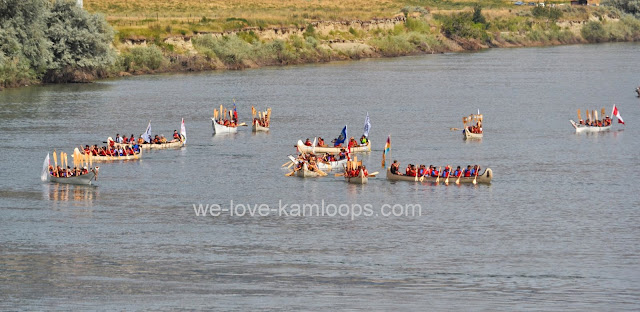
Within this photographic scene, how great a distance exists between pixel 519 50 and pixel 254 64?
5791cm

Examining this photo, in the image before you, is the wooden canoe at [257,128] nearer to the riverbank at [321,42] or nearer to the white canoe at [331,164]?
the white canoe at [331,164]

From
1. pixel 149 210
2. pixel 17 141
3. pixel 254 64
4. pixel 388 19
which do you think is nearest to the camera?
pixel 149 210

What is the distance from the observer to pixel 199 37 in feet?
482

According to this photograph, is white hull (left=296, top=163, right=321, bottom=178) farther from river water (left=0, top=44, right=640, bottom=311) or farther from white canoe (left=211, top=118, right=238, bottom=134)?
white canoe (left=211, top=118, right=238, bottom=134)

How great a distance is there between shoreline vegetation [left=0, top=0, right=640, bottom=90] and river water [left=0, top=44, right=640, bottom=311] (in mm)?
10610

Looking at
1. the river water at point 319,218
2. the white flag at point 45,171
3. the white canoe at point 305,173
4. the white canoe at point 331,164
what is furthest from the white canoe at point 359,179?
the white flag at point 45,171

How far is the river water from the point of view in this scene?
40281mm

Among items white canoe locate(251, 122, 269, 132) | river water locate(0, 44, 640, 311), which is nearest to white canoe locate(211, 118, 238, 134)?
river water locate(0, 44, 640, 311)

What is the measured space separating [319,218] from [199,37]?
97199 millimetres

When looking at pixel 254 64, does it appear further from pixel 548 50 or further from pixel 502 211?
pixel 502 211

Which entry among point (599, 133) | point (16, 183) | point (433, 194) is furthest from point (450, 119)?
point (16, 183)

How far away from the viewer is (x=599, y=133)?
84812mm

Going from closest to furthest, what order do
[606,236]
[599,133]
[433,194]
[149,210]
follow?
[606,236], [149,210], [433,194], [599,133]

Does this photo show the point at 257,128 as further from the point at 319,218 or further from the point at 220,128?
the point at 319,218
